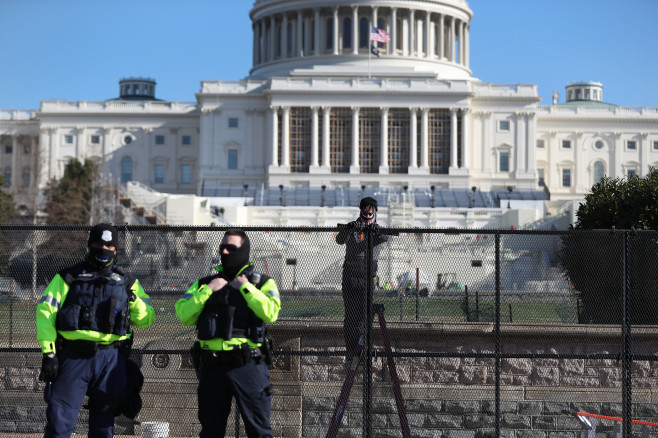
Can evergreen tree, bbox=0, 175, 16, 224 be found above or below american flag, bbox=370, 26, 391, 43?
below

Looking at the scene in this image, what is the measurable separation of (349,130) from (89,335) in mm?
82122

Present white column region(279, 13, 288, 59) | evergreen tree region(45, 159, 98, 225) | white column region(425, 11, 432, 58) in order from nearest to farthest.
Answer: evergreen tree region(45, 159, 98, 225) < white column region(425, 11, 432, 58) < white column region(279, 13, 288, 59)

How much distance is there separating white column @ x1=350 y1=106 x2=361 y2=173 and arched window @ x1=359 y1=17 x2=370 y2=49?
47.1 feet

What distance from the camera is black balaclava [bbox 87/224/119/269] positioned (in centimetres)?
1059

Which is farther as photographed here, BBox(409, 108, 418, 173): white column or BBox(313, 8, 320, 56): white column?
BBox(313, 8, 320, 56): white column

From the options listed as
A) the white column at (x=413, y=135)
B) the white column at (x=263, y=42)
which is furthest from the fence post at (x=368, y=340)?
the white column at (x=263, y=42)

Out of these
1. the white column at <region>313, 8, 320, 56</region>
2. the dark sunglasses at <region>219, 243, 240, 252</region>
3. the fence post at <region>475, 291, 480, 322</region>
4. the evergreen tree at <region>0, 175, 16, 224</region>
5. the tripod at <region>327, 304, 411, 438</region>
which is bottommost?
the tripod at <region>327, 304, 411, 438</region>

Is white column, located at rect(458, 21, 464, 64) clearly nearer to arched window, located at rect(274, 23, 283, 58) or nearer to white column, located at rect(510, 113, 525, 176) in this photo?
white column, located at rect(510, 113, 525, 176)

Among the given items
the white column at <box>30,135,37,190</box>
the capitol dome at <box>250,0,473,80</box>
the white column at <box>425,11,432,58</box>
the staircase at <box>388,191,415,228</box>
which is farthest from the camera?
the white column at <box>425,11,432,58</box>

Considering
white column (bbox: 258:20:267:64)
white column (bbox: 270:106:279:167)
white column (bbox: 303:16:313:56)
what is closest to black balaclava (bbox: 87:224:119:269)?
white column (bbox: 270:106:279:167)

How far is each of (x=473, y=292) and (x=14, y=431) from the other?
627 centimetres

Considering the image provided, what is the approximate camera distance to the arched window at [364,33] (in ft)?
340

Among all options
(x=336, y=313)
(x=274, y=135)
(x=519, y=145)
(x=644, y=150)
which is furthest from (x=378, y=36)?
(x=336, y=313)

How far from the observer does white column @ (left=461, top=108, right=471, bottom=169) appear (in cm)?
8931
